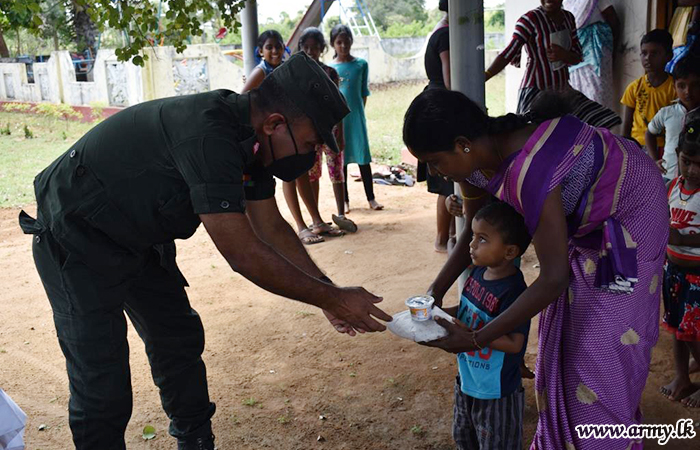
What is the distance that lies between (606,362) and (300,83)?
1394 millimetres

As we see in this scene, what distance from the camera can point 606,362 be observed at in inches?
93.4

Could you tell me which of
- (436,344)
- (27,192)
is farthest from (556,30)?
(27,192)

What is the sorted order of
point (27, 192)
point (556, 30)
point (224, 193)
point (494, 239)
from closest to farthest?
point (224, 193), point (494, 239), point (556, 30), point (27, 192)

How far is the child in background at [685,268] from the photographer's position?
10.8 feet

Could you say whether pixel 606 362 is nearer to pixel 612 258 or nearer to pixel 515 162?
pixel 612 258

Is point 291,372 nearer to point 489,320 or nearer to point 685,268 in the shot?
point 489,320

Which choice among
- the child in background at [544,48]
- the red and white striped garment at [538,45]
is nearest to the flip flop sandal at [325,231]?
the child in background at [544,48]

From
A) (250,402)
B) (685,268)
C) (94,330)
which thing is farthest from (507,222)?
(250,402)

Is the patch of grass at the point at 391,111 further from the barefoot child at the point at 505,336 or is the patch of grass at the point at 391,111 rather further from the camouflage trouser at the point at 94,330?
the camouflage trouser at the point at 94,330

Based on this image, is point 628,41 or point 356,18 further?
point 356,18

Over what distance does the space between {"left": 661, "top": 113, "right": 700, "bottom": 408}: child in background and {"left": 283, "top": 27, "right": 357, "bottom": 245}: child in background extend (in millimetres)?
3694

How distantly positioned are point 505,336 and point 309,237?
4.59m

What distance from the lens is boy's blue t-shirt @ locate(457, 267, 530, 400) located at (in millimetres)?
2572

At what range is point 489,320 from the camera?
2.57m
